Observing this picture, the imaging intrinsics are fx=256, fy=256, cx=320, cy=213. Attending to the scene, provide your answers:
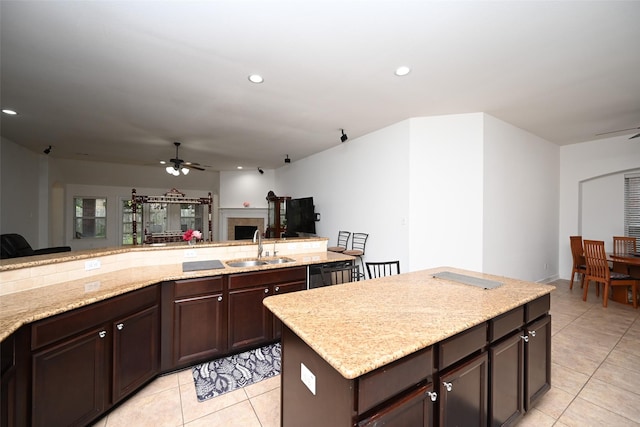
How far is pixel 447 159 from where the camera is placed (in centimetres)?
386

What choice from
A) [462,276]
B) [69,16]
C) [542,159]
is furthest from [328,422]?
[542,159]

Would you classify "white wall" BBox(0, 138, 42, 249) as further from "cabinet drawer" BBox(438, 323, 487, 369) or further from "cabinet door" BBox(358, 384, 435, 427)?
"cabinet drawer" BBox(438, 323, 487, 369)

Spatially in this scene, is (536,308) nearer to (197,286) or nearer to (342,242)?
(197,286)

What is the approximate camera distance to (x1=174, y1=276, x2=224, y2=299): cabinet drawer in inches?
88.3

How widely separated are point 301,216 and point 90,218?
6.14m

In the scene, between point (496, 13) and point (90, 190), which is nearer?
point (496, 13)

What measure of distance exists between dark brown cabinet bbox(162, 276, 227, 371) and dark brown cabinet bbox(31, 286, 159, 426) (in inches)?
4.1

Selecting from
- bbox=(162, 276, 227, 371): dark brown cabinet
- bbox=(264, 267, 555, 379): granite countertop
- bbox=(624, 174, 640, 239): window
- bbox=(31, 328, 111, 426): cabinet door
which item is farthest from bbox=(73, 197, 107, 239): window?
bbox=(624, 174, 640, 239): window

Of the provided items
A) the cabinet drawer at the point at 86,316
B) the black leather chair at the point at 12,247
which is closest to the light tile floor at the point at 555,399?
the cabinet drawer at the point at 86,316

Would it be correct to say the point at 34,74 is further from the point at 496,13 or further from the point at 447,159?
the point at 447,159

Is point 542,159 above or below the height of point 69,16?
below

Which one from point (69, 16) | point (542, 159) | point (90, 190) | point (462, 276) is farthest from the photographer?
point (90, 190)

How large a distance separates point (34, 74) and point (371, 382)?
162 inches

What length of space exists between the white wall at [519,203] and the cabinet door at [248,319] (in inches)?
125
